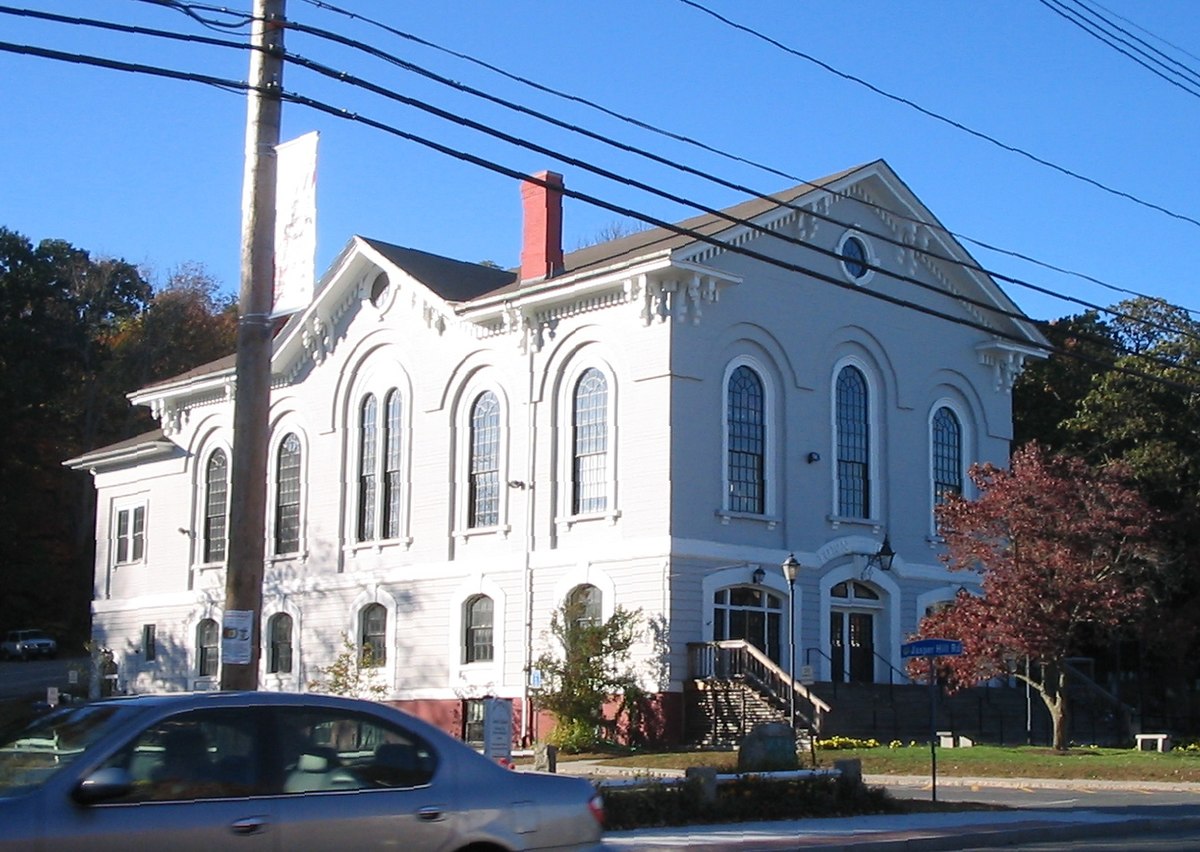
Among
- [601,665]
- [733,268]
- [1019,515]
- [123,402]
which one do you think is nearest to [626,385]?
[733,268]

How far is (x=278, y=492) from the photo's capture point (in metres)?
43.1

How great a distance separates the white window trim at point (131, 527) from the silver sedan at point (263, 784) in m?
39.6

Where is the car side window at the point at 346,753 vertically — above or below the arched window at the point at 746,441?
below

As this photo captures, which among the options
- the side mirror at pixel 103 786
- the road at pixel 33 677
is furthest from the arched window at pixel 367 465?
the side mirror at pixel 103 786

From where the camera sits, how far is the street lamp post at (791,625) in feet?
96.8

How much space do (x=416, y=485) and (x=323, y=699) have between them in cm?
2941

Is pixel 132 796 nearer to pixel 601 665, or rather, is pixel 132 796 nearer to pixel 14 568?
pixel 601 665

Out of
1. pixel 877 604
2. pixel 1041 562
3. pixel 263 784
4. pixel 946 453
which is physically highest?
pixel 946 453

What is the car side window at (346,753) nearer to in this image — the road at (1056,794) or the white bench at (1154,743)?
the road at (1056,794)

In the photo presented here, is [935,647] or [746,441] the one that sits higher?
[746,441]

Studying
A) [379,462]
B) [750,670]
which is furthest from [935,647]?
[379,462]

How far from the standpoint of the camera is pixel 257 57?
15.4m

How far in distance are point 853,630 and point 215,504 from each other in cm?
1877

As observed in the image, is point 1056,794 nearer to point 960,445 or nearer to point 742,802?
point 742,802
